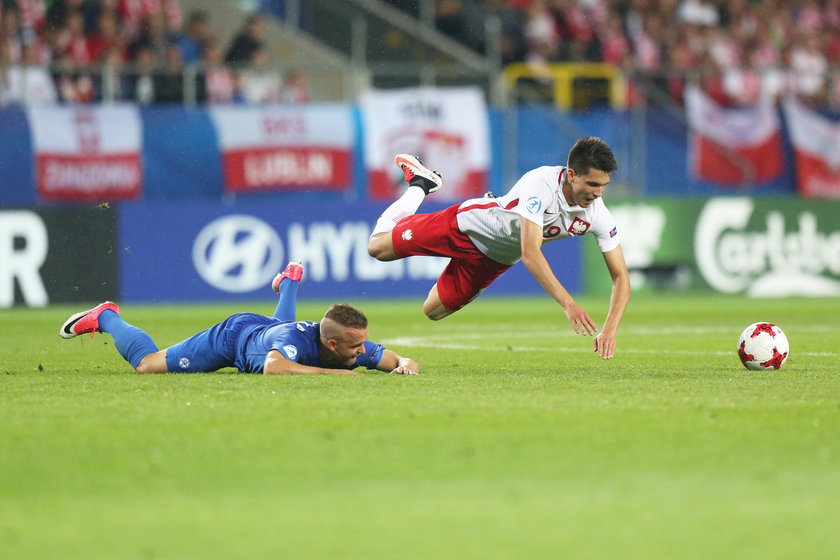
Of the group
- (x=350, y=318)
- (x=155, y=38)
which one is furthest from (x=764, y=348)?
(x=155, y=38)

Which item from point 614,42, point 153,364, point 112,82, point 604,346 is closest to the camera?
point 604,346

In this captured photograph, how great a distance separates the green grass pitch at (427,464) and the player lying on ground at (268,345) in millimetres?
140

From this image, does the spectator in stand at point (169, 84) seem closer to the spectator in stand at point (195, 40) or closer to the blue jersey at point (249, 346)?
the spectator in stand at point (195, 40)

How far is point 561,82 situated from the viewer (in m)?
22.4

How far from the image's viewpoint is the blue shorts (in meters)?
9.34

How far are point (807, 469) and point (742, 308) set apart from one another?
13564 millimetres

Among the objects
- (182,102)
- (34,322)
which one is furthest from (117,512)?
(182,102)

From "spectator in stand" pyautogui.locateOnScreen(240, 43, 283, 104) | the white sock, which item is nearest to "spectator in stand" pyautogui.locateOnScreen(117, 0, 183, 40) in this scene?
"spectator in stand" pyautogui.locateOnScreen(240, 43, 283, 104)

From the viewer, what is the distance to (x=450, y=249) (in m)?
10.8

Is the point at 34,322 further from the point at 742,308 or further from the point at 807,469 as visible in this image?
the point at 807,469

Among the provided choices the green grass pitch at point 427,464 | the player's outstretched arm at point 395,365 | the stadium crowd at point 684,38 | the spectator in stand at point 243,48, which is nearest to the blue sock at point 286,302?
the green grass pitch at point 427,464

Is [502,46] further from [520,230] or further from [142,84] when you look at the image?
[520,230]

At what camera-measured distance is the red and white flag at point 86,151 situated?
61.0ft

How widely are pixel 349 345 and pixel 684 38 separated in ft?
59.3
